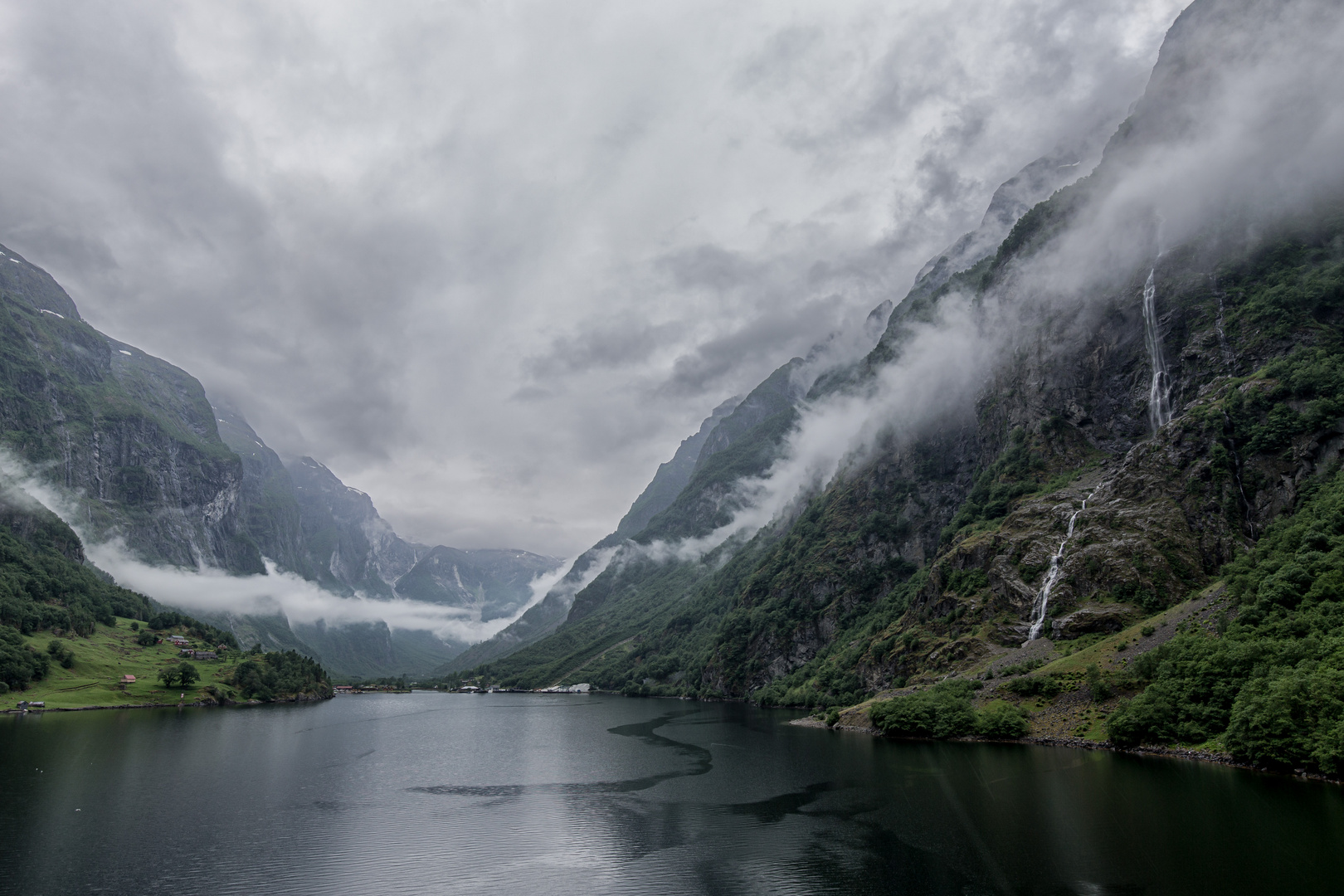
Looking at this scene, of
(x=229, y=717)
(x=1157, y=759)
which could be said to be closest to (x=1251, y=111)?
(x=1157, y=759)

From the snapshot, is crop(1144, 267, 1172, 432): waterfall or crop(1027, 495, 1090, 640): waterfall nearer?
crop(1027, 495, 1090, 640): waterfall

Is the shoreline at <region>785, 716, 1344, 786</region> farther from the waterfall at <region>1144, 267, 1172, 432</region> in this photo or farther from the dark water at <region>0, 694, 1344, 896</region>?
the waterfall at <region>1144, 267, 1172, 432</region>

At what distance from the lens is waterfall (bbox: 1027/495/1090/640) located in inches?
5571

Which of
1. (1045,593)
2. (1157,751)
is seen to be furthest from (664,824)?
(1045,593)

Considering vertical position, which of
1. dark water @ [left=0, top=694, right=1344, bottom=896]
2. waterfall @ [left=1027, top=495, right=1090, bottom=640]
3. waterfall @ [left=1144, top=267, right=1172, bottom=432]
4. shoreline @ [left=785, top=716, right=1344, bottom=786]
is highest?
waterfall @ [left=1144, top=267, right=1172, bottom=432]

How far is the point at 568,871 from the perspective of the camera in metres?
53.6

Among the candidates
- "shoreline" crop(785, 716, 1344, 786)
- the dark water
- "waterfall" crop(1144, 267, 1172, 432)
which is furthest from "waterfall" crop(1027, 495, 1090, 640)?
the dark water

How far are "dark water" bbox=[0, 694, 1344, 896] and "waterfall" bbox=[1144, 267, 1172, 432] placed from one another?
371 ft

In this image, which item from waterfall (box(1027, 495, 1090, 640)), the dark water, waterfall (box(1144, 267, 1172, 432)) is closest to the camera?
the dark water

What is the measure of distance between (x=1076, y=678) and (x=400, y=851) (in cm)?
10348

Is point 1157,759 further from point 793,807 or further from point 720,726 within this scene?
point 720,726

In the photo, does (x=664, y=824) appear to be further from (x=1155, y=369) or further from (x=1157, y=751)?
(x=1155, y=369)

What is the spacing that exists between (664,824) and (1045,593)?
110968 millimetres

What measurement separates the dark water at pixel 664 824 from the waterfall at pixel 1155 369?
11321 centimetres
